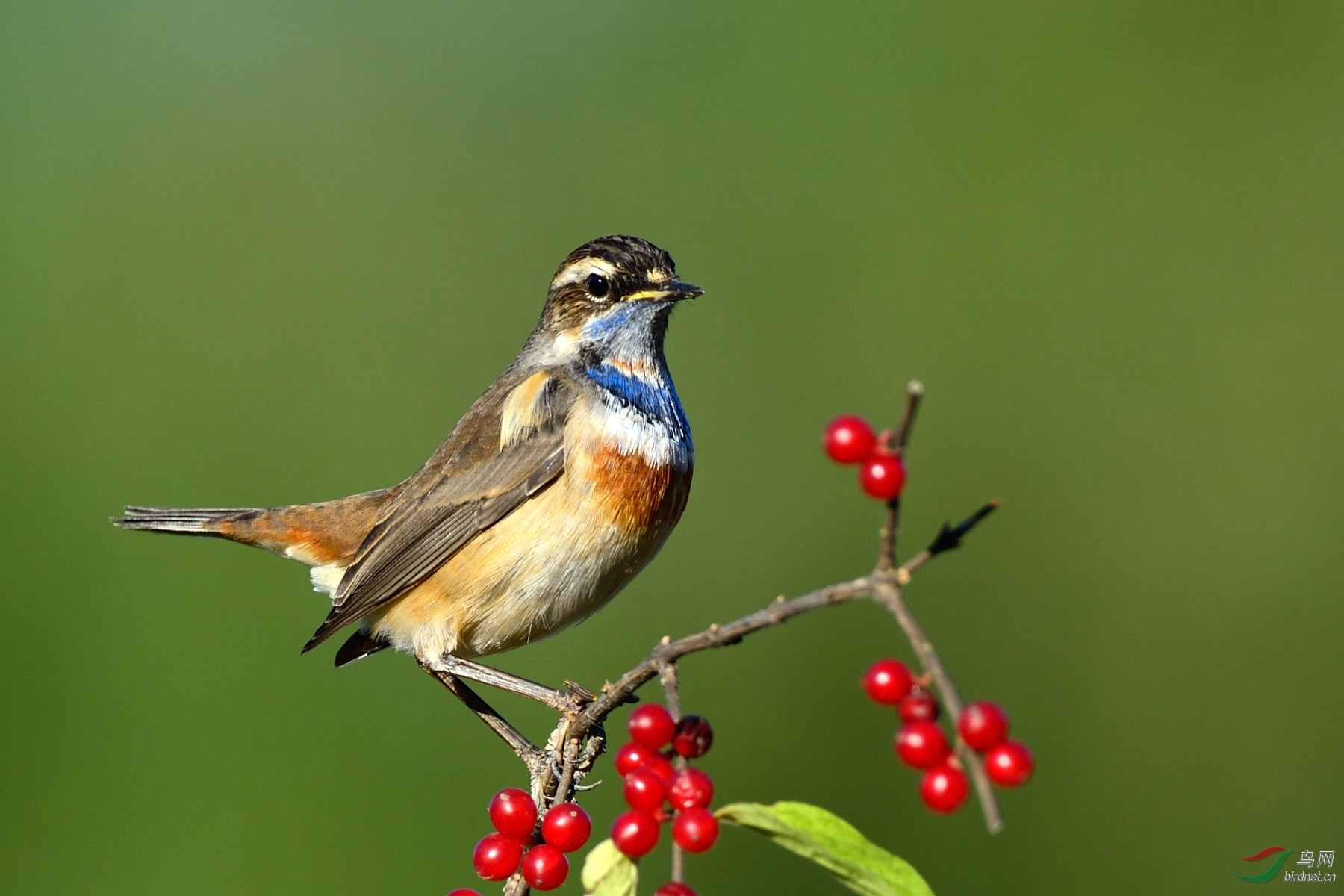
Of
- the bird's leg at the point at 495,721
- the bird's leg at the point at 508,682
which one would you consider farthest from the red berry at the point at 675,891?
the bird's leg at the point at 495,721

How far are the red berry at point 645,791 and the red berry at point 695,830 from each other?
0.08 metres

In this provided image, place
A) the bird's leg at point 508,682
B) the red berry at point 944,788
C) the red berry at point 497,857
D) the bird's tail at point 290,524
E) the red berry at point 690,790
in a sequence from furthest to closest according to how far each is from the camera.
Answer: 1. the bird's tail at point 290,524
2. the bird's leg at point 508,682
3. the red berry at point 497,857
4. the red berry at point 690,790
5. the red berry at point 944,788

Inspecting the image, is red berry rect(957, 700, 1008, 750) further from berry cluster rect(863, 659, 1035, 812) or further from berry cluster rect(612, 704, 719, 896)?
berry cluster rect(612, 704, 719, 896)

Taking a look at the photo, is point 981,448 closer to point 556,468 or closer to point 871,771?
point 871,771

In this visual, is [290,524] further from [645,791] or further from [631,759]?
[645,791]

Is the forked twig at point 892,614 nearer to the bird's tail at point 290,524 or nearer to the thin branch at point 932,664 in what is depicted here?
the thin branch at point 932,664

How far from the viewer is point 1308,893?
5719 mm

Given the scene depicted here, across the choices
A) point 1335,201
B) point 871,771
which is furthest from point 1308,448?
point 871,771

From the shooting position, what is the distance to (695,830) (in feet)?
7.02

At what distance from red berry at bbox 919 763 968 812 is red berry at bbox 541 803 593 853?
43.6 inches

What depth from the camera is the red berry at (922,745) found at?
1941 mm

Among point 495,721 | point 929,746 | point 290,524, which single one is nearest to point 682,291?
point 495,721

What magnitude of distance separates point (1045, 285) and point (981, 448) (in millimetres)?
1267

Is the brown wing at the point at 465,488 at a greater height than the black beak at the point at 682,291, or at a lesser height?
lesser
